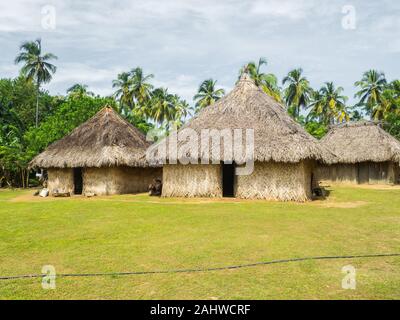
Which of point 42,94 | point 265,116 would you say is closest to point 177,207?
point 265,116

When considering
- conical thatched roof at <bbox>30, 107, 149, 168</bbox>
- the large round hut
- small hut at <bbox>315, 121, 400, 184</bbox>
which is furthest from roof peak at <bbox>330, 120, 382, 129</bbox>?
conical thatched roof at <bbox>30, 107, 149, 168</bbox>

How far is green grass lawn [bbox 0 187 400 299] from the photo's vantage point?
438 cm

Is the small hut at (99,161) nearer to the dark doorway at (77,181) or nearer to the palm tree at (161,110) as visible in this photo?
the dark doorway at (77,181)

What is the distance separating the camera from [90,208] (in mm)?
12172

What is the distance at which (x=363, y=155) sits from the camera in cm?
2498

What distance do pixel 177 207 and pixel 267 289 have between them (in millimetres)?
8085

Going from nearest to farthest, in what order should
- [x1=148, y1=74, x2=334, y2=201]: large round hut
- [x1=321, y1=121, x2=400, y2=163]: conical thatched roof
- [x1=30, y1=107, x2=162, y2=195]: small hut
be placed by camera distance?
1. [x1=148, y1=74, x2=334, y2=201]: large round hut
2. [x1=30, y1=107, x2=162, y2=195]: small hut
3. [x1=321, y1=121, x2=400, y2=163]: conical thatched roof

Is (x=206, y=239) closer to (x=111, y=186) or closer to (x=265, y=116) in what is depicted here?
(x=265, y=116)

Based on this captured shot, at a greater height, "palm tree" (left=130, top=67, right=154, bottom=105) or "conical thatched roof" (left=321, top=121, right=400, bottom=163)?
"palm tree" (left=130, top=67, right=154, bottom=105)

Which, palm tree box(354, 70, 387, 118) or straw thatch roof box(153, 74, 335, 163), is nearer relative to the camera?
straw thatch roof box(153, 74, 335, 163)

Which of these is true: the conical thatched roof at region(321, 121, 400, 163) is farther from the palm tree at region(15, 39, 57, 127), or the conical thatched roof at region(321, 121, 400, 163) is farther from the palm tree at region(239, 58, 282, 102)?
the palm tree at region(15, 39, 57, 127)

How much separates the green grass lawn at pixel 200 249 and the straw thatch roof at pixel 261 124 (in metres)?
3.32

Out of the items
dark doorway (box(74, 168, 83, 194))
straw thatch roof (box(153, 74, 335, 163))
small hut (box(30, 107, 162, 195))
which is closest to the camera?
straw thatch roof (box(153, 74, 335, 163))

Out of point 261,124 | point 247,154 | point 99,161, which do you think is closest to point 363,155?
point 261,124
